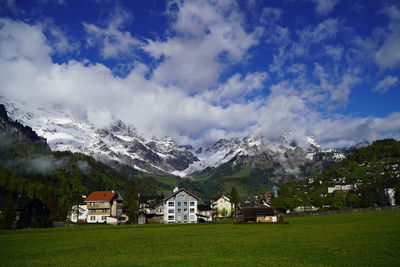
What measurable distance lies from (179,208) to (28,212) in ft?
176

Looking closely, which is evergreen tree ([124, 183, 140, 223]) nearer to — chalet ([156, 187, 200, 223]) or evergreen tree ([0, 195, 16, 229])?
chalet ([156, 187, 200, 223])

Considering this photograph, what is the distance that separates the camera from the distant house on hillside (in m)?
83.9

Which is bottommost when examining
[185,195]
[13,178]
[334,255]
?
[334,255]

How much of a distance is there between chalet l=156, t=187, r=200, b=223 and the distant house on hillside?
4467 cm

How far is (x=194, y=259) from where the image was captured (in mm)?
24578

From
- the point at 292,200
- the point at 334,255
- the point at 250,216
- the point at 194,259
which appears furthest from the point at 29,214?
the point at 292,200

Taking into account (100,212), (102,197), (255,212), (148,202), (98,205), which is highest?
(102,197)

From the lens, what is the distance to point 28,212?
95.8 metres

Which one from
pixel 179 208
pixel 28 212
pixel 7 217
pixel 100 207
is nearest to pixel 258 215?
pixel 179 208

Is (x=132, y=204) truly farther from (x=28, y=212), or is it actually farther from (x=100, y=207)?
(x=28, y=212)

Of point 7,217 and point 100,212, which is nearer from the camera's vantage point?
point 7,217

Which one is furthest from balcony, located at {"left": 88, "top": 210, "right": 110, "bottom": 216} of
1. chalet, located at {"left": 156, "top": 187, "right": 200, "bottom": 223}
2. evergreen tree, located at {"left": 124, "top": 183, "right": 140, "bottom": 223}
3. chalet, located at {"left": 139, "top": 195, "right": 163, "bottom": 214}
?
chalet, located at {"left": 139, "top": 195, "right": 163, "bottom": 214}

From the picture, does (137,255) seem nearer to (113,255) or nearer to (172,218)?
(113,255)

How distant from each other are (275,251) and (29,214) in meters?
89.5
